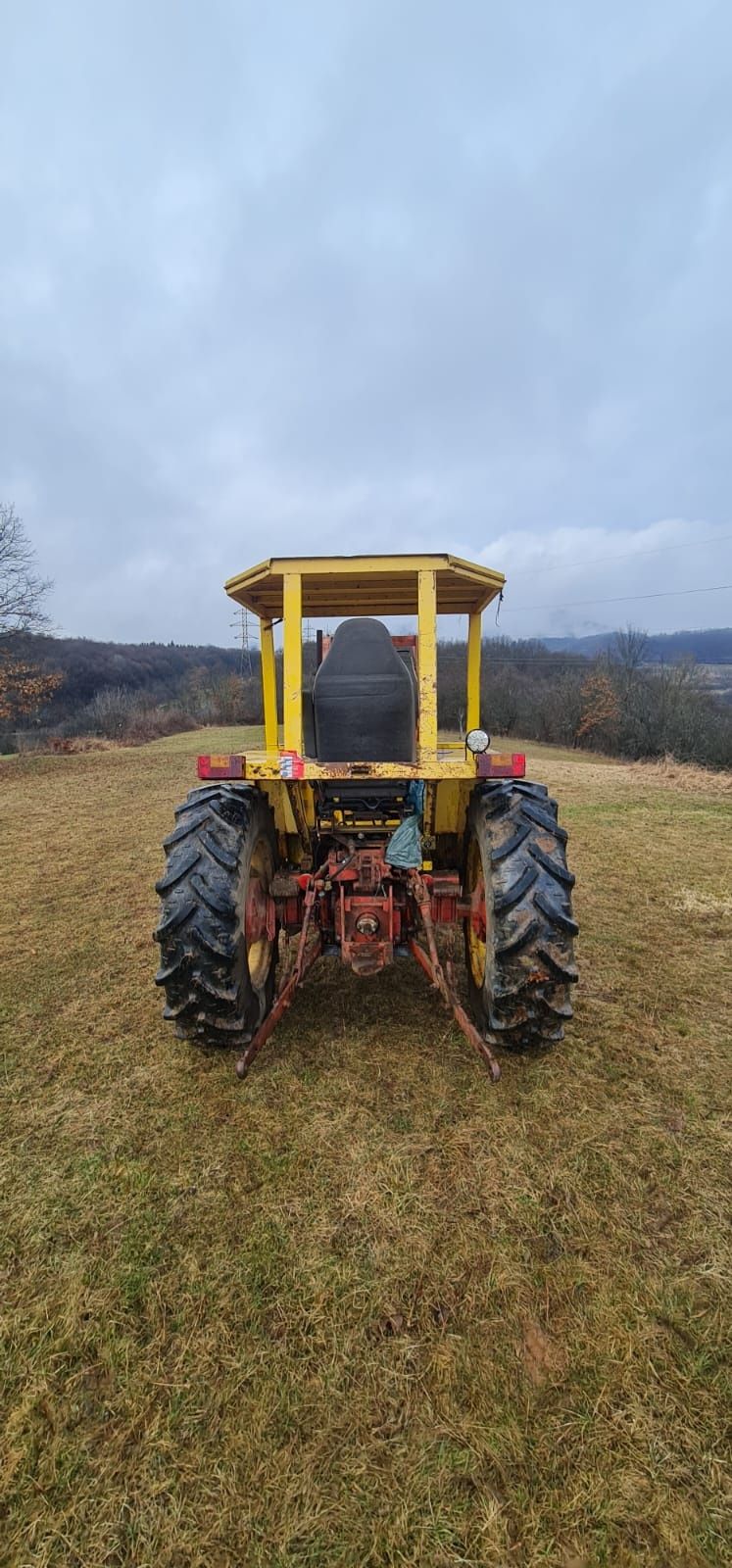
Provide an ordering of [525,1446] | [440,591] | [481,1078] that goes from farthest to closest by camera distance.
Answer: [440,591]
[481,1078]
[525,1446]

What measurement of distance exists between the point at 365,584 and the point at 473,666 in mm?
951

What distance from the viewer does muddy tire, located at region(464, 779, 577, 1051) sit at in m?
2.60

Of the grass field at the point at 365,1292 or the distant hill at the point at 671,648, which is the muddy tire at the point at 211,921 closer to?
the grass field at the point at 365,1292

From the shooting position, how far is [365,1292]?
1.86 metres

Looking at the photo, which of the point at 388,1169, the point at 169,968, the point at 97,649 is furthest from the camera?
the point at 97,649

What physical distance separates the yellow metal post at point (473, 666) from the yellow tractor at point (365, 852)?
1.19 ft

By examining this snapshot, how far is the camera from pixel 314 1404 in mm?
1581

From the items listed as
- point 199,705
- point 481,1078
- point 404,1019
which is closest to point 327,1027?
point 404,1019

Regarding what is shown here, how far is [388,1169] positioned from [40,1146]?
1.40 meters

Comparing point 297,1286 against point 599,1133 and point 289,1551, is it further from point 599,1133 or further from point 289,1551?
point 599,1133

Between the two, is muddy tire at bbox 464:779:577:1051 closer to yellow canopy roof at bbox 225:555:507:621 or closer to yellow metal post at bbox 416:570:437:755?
yellow metal post at bbox 416:570:437:755

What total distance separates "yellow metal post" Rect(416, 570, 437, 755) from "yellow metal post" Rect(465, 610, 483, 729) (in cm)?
106

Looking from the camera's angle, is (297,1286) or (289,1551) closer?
(289,1551)

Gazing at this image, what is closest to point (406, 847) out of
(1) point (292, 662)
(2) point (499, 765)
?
(2) point (499, 765)
